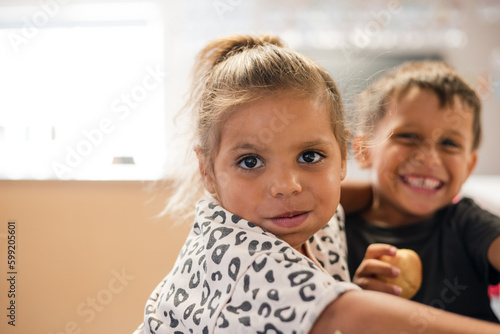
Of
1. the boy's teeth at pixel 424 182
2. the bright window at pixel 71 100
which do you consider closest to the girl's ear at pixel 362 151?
the boy's teeth at pixel 424 182

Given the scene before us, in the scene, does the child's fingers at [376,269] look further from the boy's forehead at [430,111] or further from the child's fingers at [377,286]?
the boy's forehead at [430,111]

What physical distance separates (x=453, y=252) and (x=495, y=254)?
0.10m

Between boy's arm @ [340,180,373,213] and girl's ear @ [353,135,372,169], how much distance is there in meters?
0.06

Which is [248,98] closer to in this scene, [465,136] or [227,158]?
[227,158]

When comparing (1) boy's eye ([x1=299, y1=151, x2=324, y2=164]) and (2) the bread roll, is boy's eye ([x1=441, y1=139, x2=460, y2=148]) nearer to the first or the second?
(2) the bread roll

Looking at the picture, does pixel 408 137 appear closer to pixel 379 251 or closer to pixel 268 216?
pixel 379 251

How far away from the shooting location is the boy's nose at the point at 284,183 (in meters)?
0.58

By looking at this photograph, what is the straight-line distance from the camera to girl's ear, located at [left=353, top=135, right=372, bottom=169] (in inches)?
33.5

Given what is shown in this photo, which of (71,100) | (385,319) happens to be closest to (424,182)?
(385,319)

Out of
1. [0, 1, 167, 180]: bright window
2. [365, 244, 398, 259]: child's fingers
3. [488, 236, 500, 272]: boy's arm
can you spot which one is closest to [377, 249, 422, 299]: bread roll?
[365, 244, 398, 259]: child's fingers

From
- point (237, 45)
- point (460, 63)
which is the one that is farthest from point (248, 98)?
point (460, 63)

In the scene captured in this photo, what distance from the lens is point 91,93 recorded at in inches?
54.1

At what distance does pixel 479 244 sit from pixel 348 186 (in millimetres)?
294

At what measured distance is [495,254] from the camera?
85 cm
